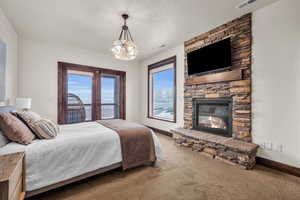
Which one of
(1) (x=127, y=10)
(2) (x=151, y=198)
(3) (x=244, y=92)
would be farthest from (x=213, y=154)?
(1) (x=127, y=10)

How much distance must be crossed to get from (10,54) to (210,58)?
4384 millimetres

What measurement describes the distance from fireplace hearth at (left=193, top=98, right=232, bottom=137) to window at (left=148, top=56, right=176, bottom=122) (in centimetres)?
83

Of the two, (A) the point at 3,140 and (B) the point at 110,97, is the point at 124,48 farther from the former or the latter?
(B) the point at 110,97

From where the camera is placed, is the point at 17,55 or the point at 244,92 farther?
the point at 17,55

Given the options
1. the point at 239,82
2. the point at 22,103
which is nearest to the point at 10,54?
the point at 22,103

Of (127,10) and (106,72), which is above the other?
(127,10)

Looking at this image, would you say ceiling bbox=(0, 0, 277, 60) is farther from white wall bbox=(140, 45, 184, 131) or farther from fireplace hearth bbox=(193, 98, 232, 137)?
fireplace hearth bbox=(193, 98, 232, 137)

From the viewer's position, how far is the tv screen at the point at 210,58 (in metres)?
2.85

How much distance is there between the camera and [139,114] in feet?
18.6

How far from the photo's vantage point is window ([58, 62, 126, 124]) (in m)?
4.11

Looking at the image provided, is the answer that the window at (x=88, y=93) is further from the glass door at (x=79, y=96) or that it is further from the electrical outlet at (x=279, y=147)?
the electrical outlet at (x=279, y=147)

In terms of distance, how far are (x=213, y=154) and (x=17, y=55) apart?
514 cm

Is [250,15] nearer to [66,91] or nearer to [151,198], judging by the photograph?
[151,198]

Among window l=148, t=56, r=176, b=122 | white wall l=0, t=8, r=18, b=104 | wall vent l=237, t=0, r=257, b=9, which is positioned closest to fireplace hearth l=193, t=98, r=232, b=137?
window l=148, t=56, r=176, b=122
